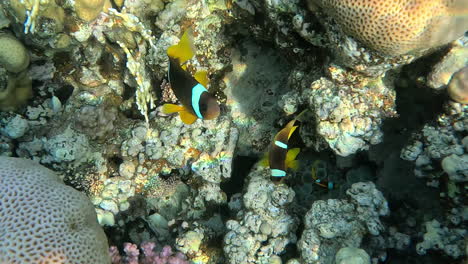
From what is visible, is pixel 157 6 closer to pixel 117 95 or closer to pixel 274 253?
pixel 117 95

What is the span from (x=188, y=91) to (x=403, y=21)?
168cm

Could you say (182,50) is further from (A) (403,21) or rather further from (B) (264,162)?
(A) (403,21)

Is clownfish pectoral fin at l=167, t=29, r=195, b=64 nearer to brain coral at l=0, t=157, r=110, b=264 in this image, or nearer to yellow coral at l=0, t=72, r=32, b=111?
brain coral at l=0, t=157, r=110, b=264

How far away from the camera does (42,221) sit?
8.53 ft

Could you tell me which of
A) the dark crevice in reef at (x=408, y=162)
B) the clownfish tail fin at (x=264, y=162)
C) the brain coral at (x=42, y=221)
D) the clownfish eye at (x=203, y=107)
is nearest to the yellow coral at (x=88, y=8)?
the brain coral at (x=42, y=221)

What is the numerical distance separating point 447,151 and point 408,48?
891mm

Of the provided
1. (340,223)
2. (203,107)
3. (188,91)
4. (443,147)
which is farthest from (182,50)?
(443,147)

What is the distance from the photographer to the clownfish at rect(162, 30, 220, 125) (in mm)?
2764

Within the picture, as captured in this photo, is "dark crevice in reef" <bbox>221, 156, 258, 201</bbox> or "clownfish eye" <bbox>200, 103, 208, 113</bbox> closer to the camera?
"clownfish eye" <bbox>200, 103, 208, 113</bbox>

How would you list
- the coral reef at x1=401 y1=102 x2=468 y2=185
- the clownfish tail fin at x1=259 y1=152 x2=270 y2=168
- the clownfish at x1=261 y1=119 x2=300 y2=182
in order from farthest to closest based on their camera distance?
the clownfish tail fin at x1=259 y1=152 x2=270 y2=168 → the clownfish at x1=261 y1=119 x2=300 y2=182 → the coral reef at x1=401 y1=102 x2=468 y2=185

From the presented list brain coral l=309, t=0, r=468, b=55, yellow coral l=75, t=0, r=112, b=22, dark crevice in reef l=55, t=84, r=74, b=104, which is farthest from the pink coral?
brain coral l=309, t=0, r=468, b=55

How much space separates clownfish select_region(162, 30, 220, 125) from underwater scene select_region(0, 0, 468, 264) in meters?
0.01

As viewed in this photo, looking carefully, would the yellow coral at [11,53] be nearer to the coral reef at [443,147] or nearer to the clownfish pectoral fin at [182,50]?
the clownfish pectoral fin at [182,50]

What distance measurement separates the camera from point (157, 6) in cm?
383
